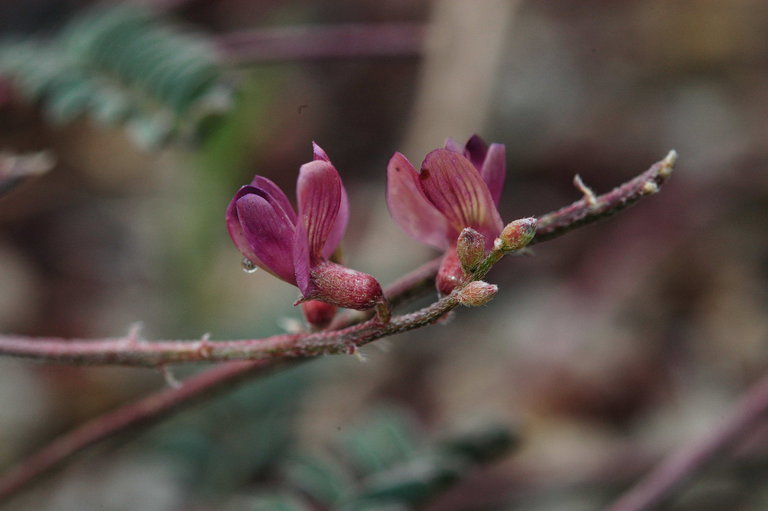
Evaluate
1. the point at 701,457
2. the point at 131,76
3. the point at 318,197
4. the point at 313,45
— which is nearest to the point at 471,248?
the point at 318,197

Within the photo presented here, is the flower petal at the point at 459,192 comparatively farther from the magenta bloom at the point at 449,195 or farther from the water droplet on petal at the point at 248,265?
the water droplet on petal at the point at 248,265

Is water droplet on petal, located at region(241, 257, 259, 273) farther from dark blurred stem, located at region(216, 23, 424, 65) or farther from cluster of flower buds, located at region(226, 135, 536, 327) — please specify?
dark blurred stem, located at region(216, 23, 424, 65)

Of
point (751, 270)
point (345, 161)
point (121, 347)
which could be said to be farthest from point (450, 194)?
point (345, 161)

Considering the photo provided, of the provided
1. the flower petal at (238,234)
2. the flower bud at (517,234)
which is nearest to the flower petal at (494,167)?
the flower bud at (517,234)

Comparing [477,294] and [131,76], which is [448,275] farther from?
[131,76]

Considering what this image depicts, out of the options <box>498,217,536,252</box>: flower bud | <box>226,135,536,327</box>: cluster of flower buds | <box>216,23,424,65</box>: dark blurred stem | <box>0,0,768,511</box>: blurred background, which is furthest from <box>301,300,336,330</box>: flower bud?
<box>216,23,424,65</box>: dark blurred stem

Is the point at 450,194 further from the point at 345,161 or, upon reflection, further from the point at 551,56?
the point at 551,56
